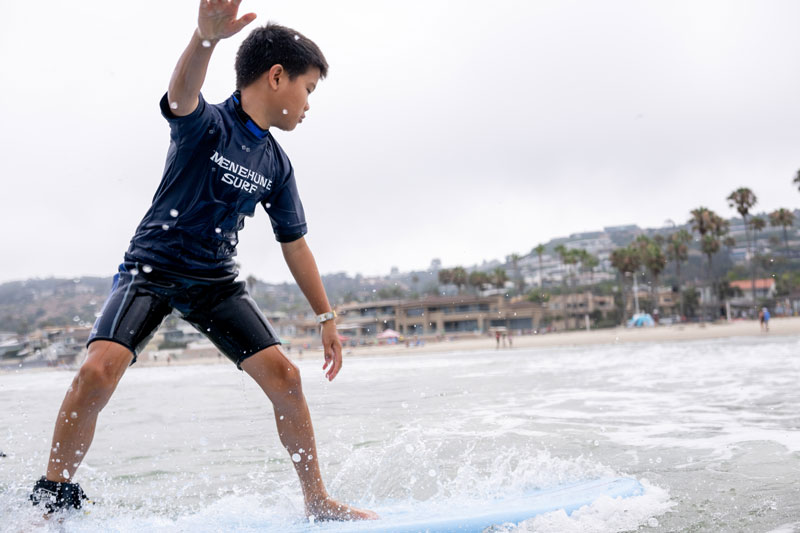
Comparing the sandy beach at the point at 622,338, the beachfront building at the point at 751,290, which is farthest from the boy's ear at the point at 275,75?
the beachfront building at the point at 751,290

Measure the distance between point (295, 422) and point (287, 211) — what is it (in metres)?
0.92

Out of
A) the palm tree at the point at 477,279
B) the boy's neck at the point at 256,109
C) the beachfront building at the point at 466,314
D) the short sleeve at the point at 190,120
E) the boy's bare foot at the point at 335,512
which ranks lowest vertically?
the beachfront building at the point at 466,314

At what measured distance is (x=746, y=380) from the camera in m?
8.77

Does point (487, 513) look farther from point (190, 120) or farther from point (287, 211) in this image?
point (190, 120)

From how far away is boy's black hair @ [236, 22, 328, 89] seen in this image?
250 centimetres

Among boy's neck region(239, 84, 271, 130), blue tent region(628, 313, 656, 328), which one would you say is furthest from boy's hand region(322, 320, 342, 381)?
blue tent region(628, 313, 656, 328)

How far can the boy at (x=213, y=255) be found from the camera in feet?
7.81

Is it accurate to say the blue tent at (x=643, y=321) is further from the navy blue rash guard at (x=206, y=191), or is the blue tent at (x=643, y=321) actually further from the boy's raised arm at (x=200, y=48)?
the boy's raised arm at (x=200, y=48)

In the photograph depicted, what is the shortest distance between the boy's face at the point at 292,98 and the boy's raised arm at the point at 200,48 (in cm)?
39

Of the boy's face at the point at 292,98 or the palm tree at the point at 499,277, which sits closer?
the boy's face at the point at 292,98

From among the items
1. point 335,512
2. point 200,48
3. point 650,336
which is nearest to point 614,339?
point 650,336

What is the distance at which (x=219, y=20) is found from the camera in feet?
6.45

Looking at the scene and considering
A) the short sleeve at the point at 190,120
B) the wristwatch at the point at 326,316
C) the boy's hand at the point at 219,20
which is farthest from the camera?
the wristwatch at the point at 326,316

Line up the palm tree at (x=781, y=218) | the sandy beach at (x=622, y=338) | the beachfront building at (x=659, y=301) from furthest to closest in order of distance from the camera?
the beachfront building at (x=659, y=301), the palm tree at (x=781, y=218), the sandy beach at (x=622, y=338)
